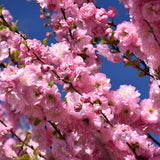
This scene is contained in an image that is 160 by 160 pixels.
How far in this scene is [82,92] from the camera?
6.55 ft

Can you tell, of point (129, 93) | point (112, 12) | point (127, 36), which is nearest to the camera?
point (127, 36)

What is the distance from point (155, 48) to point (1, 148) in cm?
185

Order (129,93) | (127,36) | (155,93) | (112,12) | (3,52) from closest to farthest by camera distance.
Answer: (3,52) → (155,93) → (127,36) → (129,93) → (112,12)

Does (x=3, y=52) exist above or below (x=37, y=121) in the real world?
above

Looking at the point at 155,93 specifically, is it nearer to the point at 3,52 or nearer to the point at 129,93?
the point at 129,93

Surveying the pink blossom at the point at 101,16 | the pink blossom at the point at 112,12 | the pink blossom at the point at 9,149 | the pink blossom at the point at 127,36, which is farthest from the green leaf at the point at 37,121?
the pink blossom at the point at 112,12

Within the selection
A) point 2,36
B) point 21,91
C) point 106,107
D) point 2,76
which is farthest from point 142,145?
point 2,36

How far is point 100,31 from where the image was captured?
8.02ft

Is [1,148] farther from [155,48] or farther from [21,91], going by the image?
[155,48]

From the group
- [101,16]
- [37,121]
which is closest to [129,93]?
[101,16]

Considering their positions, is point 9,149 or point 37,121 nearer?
point 37,121

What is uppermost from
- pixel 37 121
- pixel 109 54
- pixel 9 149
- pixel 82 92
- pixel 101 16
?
pixel 101 16

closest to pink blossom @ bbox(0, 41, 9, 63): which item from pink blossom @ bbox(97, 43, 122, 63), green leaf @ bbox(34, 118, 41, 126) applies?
green leaf @ bbox(34, 118, 41, 126)

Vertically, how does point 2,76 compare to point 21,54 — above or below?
below
